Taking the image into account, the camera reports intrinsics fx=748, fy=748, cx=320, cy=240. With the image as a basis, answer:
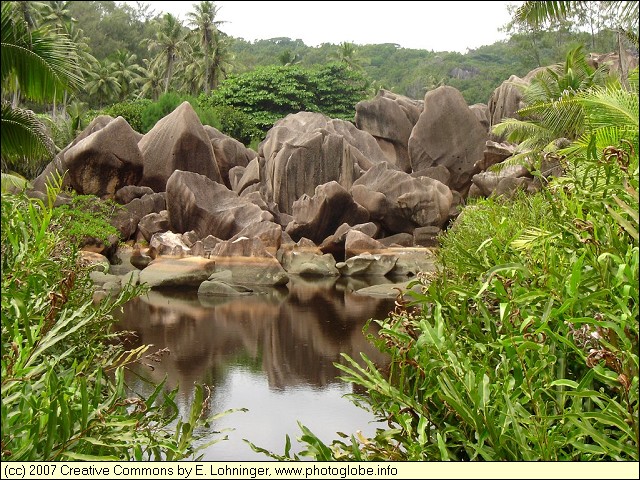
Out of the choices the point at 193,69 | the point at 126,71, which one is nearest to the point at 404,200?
the point at 126,71

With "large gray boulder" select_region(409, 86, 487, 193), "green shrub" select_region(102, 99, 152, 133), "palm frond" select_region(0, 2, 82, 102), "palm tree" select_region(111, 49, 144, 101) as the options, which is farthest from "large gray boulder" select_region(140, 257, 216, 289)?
"palm tree" select_region(111, 49, 144, 101)

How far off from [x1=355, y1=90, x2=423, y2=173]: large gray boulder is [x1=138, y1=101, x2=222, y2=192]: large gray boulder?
26.7 feet


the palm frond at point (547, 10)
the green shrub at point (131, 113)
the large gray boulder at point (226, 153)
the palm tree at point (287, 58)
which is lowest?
the large gray boulder at point (226, 153)

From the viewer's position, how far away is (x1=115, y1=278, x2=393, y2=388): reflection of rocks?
11.3 meters

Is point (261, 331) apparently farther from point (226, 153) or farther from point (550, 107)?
point (226, 153)

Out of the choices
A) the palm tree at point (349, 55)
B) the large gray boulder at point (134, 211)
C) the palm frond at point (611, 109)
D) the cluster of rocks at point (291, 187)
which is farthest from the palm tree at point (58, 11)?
the palm frond at point (611, 109)

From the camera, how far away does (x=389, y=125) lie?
3356cm

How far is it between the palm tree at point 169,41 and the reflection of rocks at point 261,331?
21582 mm

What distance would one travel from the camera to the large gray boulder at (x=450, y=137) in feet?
101

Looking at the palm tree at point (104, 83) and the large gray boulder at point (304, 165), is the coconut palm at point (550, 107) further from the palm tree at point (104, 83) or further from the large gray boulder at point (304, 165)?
the palm tree at point (104, 83)

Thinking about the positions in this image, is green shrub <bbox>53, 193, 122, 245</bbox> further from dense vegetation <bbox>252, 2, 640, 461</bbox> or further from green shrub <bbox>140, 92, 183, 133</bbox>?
dense vegetation <bbox>252, 2, 640, 461</bbox>

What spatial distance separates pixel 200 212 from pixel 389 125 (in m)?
11.8

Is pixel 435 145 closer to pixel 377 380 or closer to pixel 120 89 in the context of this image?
pixel 120 89

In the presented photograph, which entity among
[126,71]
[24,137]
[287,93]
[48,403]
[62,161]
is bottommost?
[62,161]
